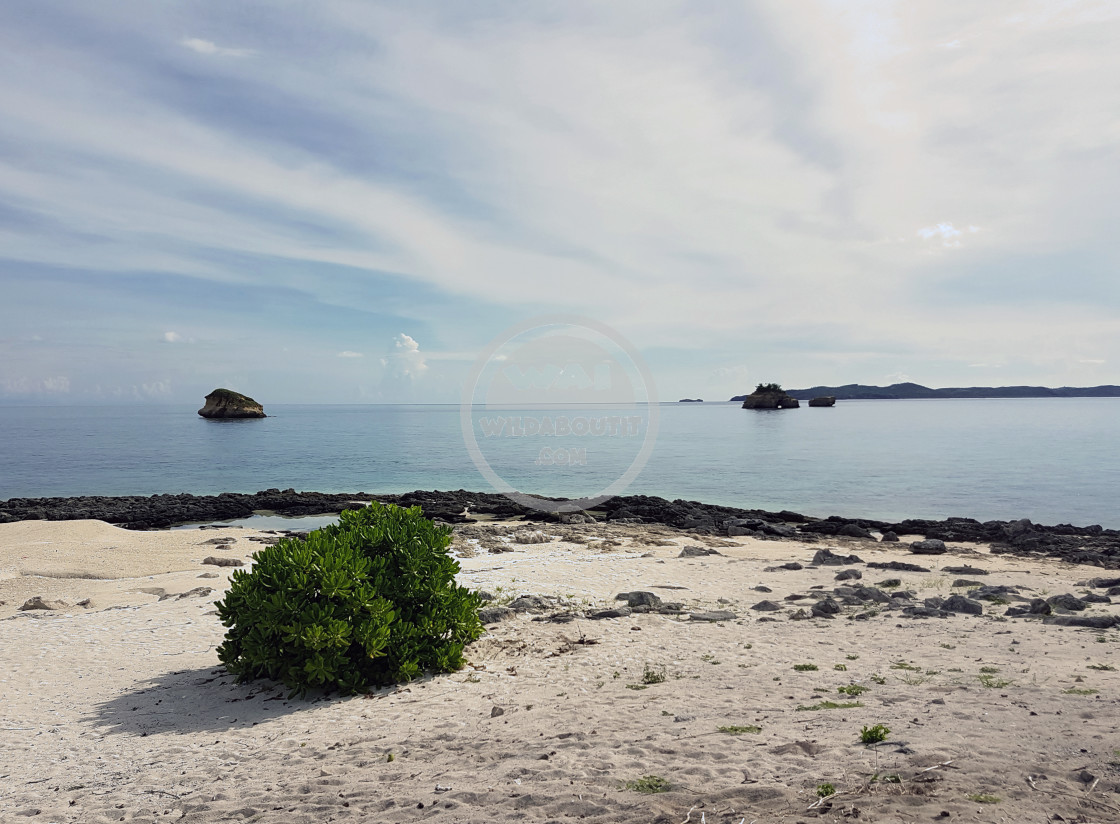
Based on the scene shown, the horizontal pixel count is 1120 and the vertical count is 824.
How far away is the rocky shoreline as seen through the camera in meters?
22.2

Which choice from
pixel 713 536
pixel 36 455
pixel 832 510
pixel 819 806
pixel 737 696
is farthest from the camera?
pixel 36 455

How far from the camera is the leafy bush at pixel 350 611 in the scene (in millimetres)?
7727

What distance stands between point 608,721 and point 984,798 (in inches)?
133

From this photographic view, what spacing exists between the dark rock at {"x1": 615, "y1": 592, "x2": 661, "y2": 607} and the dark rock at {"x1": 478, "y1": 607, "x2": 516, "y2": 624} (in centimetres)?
241

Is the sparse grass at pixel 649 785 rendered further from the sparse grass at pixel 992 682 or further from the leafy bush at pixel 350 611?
the sparse grass at pixel 992 682

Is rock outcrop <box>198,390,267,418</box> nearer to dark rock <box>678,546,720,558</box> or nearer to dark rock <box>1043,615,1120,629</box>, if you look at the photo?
dark rock <box>678,546,720,558</box>

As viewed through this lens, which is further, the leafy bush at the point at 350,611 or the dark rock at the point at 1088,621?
the dark rock at the point at 1088,621

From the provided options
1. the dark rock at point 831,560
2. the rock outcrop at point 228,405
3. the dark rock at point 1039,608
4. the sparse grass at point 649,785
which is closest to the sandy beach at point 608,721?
the sparse grass at point 649,785

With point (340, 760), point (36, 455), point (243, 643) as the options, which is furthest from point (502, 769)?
point (36, 455)

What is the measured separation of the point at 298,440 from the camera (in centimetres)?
8281

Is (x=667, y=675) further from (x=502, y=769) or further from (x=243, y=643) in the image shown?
(x=243, y=643)

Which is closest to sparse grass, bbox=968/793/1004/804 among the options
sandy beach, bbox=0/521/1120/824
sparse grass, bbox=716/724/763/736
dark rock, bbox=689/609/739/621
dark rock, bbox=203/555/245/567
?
sandy beach, bbox=0/521/1120/824

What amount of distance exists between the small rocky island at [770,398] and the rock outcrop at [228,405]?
12803cm

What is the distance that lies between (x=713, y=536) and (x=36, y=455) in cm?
6924
